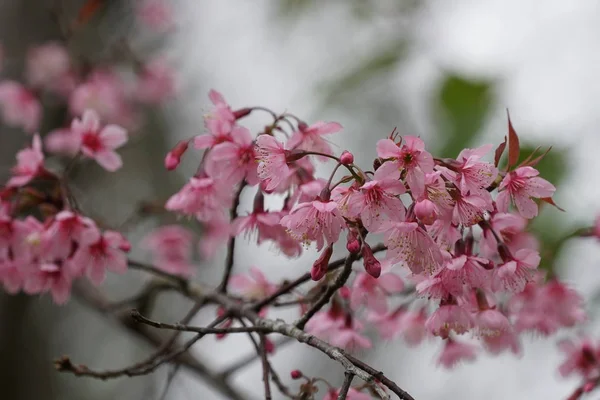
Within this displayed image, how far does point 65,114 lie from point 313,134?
2.56 meters

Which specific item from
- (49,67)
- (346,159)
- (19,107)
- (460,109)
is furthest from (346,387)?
(49,67)

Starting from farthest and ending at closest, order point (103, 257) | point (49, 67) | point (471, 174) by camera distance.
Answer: point (49, 67), point (103, 257), point (471, 174)

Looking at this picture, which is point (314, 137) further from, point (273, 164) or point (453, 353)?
point (453, 353)

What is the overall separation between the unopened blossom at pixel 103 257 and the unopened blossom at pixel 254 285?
29 cm

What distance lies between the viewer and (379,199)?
994mm

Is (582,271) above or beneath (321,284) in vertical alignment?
above

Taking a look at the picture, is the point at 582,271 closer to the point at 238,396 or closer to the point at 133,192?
the point at 238,396

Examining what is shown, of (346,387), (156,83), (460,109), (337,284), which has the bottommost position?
(346,387)

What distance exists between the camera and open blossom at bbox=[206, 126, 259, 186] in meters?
1.27

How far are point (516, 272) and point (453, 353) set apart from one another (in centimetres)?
53

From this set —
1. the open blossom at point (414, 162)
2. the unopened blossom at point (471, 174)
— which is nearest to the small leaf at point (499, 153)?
the unopened blossom at point (471, 174)

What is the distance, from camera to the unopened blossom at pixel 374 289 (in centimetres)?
137

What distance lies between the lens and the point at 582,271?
230 centimetres

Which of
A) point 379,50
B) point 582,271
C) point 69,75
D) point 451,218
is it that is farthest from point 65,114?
point 451,218
